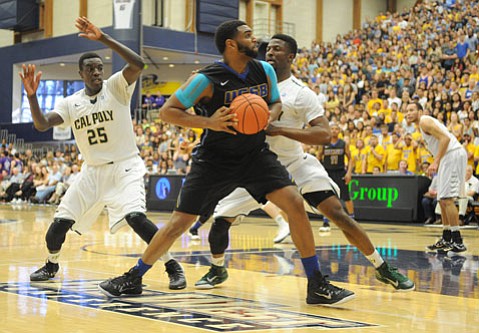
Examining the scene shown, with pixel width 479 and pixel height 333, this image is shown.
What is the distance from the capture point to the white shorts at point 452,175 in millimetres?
10945

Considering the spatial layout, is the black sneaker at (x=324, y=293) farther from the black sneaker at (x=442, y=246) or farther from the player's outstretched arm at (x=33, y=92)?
the black sneaker at (x=442, y=246)

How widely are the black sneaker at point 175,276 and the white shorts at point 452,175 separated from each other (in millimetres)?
5179

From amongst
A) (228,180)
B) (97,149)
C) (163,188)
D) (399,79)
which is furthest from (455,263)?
(399,79)

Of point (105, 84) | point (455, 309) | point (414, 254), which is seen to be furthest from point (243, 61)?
point (414, 254)

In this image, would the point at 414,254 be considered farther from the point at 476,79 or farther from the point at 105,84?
the point at 476,79

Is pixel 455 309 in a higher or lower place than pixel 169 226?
lower

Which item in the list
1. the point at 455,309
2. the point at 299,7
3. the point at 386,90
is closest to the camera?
the point at 455,309

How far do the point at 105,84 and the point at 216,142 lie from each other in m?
1.90

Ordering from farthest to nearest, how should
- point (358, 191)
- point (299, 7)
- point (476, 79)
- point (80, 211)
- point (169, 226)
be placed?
point (299, 7) < point (476, 79) < point (358, 191) < point (80, 211) < point (169, 226)

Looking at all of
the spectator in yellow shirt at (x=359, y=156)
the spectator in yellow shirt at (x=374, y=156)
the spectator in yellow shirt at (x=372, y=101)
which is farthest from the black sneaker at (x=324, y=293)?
the spectator in yellow shirt at (x=372, y=101)

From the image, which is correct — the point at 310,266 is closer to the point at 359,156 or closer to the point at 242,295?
the point at 242,295

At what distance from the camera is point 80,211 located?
A: 7469 mm

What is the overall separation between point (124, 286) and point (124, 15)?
95.3 feet

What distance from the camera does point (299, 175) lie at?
7031 mm
